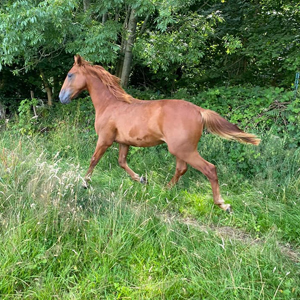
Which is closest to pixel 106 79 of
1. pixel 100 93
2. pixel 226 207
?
pixel 100 93

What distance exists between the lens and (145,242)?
7.85 feet

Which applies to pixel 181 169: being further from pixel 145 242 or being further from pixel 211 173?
pixel 145 242

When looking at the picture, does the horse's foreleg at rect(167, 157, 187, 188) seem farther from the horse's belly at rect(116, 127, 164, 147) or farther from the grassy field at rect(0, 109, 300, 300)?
the horse's belly at rect(116, 127, 164, 147)

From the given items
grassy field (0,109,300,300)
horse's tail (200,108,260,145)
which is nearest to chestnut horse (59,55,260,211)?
horse's tail (200,108,260,145)

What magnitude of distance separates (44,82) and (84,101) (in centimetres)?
185

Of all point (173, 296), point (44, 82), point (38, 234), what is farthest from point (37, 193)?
point (44, 82)

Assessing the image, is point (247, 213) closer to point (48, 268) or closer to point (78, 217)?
point (78, 217)

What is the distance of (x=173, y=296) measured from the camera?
6.30 ft

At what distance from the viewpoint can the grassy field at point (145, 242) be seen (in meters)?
1.96

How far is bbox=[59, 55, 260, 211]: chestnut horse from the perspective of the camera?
3299mm

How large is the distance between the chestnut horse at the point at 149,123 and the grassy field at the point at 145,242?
435 mm

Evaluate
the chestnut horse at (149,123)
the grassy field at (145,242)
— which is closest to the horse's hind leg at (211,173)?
the chestnut horse at (149,123)

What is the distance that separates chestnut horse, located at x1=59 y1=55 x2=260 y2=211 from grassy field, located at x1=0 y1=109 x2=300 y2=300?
43cm

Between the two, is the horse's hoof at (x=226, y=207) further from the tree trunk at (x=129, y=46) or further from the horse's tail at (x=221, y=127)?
the tree trunk at (x=129, y=46)
